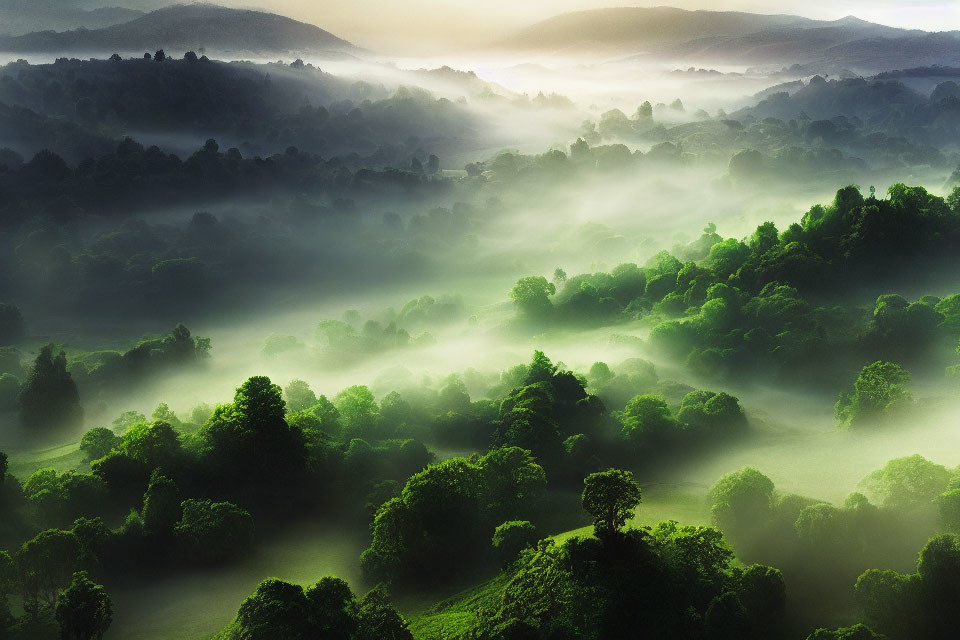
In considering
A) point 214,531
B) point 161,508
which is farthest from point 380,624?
point 161,508

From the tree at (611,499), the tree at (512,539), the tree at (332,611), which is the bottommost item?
the tree at (512,539)

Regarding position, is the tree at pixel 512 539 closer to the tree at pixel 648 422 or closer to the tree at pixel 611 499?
the tree at pixel 611 499

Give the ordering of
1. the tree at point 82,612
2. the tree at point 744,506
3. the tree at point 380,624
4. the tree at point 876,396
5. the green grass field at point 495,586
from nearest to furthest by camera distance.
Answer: the tree at point 380,624 < the tree at point 82,612 < the green grass field at point 495,586 < the tree at point 744,506 < the tree at point 876,396

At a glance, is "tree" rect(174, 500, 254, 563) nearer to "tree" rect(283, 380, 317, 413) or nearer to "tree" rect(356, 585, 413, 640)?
"tree" rect(356, 585, 413, 640)

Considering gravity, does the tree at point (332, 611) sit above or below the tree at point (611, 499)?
below

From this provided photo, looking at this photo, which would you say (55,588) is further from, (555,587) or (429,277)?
(429,277)

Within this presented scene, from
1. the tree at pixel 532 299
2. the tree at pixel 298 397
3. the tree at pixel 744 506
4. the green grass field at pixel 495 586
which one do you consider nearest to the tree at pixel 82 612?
the green grass field at pixel 495 586

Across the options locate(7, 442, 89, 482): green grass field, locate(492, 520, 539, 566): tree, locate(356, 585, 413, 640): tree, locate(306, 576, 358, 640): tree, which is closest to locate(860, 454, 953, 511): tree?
locate(492, 520, 539, 566): tree
